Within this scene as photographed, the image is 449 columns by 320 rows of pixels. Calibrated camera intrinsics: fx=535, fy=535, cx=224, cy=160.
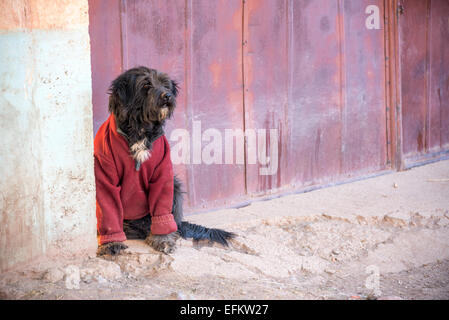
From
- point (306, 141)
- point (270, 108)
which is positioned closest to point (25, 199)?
point (270, 108)

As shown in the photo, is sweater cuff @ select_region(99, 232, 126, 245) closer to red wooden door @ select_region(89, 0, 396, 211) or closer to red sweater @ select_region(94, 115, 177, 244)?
red sweater @ select_region(94, 115, 177, 244)

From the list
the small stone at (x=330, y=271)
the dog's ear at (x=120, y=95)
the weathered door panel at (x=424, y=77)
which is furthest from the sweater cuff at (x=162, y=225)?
the weathered door panel at (x=424, y=77)

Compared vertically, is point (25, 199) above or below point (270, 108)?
below

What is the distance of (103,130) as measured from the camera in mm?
3594

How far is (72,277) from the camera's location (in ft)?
10.2

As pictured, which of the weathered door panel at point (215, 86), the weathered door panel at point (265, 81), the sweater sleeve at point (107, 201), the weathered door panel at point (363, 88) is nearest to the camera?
the sweater sleeve at point (107, 201)

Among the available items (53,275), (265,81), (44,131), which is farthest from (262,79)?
(53,275)

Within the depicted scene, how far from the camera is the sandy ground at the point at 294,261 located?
306 centimetres

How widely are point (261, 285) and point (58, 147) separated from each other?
1450 mm

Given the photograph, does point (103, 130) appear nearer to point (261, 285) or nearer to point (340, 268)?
point (261, 285)

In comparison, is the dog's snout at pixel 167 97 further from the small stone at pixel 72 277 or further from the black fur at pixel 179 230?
the small stone at pixel 72 277

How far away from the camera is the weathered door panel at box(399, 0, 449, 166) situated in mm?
6230

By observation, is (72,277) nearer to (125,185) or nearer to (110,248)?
(110,248)

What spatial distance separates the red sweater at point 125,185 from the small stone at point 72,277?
0.41m
